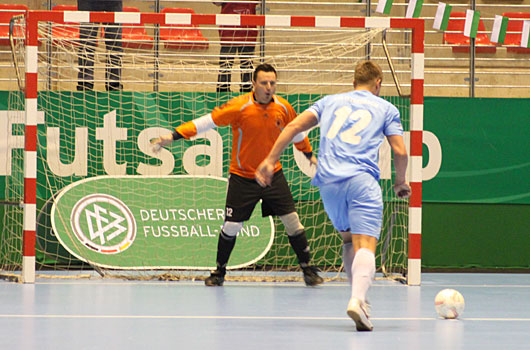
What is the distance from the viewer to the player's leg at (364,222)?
601 centimetres

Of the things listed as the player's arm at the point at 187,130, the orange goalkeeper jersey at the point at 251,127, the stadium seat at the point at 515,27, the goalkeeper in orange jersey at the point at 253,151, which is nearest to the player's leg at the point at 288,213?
the goalkeeper in orange jersey at the point at 253,151

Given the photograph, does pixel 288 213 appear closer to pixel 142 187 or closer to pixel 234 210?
pixel 234 210

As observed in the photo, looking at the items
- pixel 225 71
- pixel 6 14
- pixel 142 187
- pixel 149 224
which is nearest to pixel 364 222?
pixel 149 224

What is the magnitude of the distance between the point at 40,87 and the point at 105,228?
2270 mm

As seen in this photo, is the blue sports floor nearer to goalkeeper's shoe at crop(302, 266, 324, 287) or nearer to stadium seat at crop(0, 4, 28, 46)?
goalkeeper's shoe at crop(302, 266, 324, 287)

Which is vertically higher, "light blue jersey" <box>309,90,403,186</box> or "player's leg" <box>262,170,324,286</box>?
"light blue jersey" <box>309,90,403,186</box>

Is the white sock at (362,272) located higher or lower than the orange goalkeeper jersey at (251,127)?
lower

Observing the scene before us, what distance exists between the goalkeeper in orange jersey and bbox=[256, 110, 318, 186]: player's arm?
7.86 feet

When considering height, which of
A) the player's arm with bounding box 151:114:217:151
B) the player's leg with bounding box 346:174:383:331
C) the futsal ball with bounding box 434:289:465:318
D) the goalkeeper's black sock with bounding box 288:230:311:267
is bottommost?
the futsal ball with bounding box 434:289:465:318

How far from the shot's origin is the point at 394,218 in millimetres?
10836

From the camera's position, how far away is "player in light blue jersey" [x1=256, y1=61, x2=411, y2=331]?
6141 millimetres

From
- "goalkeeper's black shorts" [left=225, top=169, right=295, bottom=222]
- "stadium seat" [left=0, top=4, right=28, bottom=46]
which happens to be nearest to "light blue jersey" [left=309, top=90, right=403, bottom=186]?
"goalkeeper's black shorts" [left=225, top=169, right=295, bottom=222]

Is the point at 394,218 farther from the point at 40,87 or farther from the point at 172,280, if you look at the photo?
the point at 40,87

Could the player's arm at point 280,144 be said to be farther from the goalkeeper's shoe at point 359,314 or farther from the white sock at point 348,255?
the goalkeeper's shoe at point 359,314
